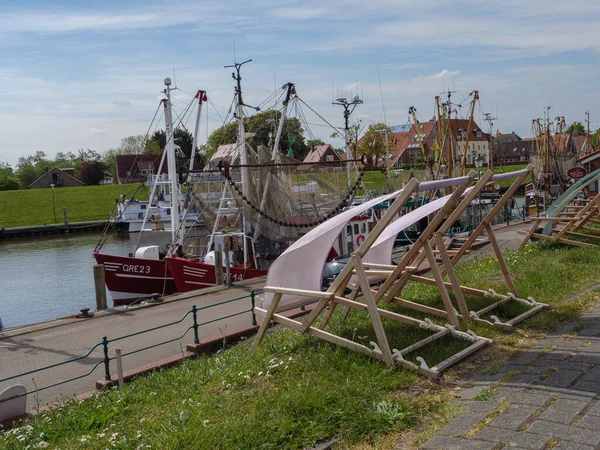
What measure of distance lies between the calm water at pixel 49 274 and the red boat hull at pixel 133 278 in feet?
9.91

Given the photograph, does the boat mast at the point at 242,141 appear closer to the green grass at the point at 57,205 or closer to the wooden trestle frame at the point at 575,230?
the wooden trestle frame at the point at 575,230

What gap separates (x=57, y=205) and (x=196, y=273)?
62.5m

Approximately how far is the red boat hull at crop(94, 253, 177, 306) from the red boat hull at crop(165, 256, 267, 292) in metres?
1.62

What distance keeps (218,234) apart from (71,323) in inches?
351

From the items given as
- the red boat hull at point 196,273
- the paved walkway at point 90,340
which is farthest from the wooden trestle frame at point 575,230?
the red boat hull at point 196,273

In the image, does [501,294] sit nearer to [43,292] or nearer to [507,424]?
[507,424]

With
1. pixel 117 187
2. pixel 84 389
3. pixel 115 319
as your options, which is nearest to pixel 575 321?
pixel 84 389

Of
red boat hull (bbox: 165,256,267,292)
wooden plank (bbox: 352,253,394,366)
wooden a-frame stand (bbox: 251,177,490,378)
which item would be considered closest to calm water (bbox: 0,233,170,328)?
red boat hull (bbox: 165,256,267,292)

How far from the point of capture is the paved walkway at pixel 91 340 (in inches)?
408

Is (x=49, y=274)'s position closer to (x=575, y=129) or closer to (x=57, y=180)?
(x=57, y=180)

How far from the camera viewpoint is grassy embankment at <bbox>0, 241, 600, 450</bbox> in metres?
5.60

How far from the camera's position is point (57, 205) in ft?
259

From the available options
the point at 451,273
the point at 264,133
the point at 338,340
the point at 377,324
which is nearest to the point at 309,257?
the point at 338,340

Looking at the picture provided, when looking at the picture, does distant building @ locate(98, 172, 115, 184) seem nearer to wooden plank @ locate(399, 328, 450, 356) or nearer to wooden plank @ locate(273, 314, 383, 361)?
wooden plank @ locate(273, 314, 383, 361)
